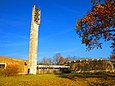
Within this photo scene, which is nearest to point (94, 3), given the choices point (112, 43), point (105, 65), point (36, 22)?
point (112, 43)

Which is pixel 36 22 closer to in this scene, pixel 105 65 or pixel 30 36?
pixel 30 36

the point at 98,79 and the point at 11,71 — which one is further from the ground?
the point at 11,71

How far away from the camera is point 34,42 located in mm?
41562

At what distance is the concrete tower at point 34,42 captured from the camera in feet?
133

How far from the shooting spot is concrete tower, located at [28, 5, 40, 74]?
40625mm

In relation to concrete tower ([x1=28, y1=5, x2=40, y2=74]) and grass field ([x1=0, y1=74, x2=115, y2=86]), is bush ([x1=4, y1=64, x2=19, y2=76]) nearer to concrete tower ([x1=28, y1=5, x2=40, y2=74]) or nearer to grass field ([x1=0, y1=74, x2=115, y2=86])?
concrete tower ([x1=28, y1=5, x2=40, y2=74])

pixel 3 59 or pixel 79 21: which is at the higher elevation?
pixel 79 21

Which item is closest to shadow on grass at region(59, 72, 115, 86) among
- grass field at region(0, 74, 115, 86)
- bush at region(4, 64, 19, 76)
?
grass field at region(0, 74, 115, 86)

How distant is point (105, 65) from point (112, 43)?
1089 inches

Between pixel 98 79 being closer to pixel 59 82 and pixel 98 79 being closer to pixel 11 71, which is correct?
pixel 59 82

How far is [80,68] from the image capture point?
185ft

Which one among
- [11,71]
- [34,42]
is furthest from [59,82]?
[34,42]

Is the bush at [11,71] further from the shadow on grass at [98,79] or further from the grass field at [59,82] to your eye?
the shadow on grass at [98,79]

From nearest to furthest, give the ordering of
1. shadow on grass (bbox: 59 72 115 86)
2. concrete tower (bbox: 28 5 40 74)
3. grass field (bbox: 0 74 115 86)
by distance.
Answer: grass field (bbox: 0 74 115 86) < shadow on grass (bbox: 59 72 115 86) < concrete tower (bbox: 28 5 40 74)
